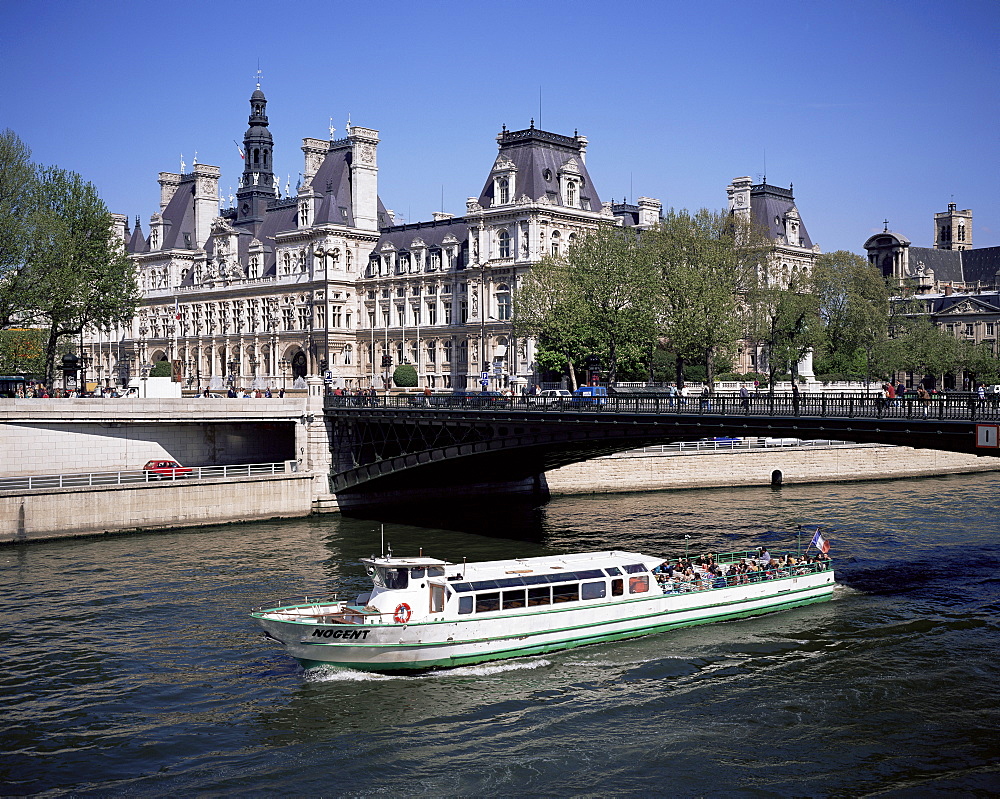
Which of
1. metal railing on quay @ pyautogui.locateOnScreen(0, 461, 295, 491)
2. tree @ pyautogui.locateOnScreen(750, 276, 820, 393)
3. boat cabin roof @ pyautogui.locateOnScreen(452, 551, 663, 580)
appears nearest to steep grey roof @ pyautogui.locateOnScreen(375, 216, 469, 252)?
tree @ pyautogui.locateOnScreen(750, 276, 820, 393)

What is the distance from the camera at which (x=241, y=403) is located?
62281mm

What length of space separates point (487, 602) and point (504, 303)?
252 ft

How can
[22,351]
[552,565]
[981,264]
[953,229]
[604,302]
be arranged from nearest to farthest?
[552,565], [604,302], [22,351], [981,264], [953,229]

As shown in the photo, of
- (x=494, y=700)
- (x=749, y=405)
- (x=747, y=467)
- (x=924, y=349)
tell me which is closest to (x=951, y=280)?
(x=924, y=349)

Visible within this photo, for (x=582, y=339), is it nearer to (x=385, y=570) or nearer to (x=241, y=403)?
(x=241, y=403)

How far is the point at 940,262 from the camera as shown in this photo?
160625mm

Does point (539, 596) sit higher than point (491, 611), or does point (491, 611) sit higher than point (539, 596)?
A: point (539, 596)

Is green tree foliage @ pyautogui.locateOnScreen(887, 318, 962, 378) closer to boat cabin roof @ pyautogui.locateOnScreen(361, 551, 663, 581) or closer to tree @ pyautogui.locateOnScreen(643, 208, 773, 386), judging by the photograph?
tree @ pyautogui.locateOnScreen(643, 208, 773, 386)

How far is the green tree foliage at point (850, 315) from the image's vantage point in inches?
3979

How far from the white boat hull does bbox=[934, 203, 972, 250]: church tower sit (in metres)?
171

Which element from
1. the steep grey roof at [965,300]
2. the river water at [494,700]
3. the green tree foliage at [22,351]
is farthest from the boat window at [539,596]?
the steep grey roof at [965,300]

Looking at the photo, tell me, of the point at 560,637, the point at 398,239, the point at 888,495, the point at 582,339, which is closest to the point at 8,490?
the point at 560,637

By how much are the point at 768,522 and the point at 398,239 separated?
81.2 m

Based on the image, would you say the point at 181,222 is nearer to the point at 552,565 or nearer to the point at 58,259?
the point at 58,259
